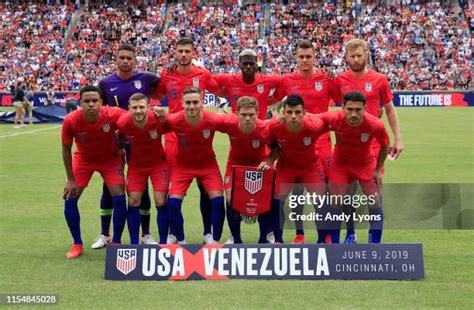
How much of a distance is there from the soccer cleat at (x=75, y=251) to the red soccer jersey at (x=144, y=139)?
1.05 meters

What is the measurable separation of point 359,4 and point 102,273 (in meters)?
42.1

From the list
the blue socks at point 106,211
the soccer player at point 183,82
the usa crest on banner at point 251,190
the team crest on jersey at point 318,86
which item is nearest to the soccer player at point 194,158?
the usa crest on banner at point 251,190

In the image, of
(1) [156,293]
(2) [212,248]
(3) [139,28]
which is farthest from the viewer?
(3) [139,28]

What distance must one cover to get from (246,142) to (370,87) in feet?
5.01

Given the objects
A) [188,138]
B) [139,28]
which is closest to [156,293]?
[188,138]

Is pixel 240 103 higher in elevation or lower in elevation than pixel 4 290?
higher

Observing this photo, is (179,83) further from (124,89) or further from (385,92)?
(385,92)

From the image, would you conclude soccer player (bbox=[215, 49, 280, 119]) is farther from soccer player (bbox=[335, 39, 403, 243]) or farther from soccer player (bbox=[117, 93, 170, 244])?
soccer player (bbox=[117, 93, 170, 244])

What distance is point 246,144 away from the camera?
25.0 ft

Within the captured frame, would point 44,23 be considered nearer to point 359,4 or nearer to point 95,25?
point 95,25

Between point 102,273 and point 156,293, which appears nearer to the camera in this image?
point 156,293

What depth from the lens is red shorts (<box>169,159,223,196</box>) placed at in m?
7.56

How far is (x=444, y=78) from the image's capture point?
131 ft

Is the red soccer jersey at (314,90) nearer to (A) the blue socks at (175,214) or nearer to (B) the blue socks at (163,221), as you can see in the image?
(A) the blue socks at (175,214)
